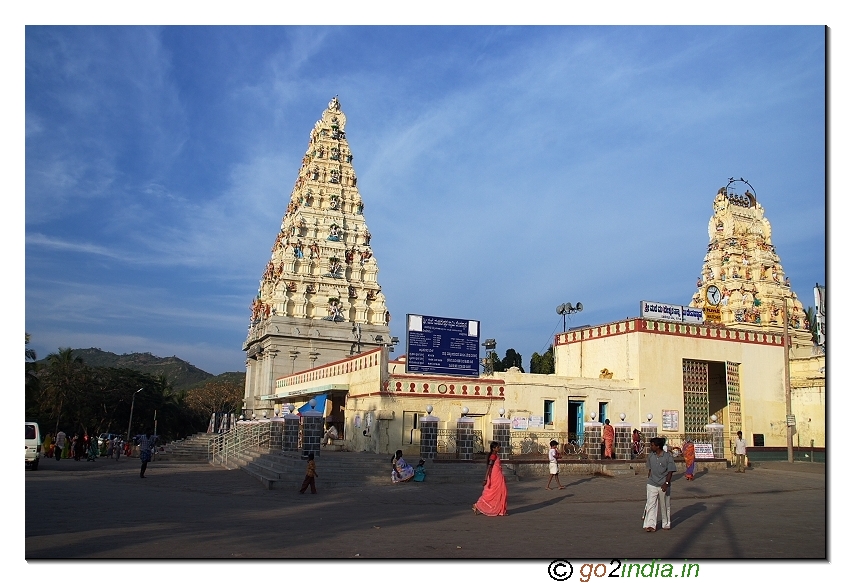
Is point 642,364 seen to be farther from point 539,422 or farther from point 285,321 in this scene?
point 285,321

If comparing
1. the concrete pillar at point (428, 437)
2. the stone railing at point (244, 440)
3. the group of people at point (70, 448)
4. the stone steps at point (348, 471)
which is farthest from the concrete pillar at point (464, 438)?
the group of people at point (70, 448)

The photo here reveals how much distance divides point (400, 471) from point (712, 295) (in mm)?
39194

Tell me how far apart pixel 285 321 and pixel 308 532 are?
126 ft

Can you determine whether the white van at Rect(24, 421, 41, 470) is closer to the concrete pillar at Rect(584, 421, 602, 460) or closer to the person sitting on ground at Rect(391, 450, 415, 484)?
the person sitting on ground at Rect(391, 450, 415, 484)

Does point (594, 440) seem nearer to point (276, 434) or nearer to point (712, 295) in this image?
point (276, 434)

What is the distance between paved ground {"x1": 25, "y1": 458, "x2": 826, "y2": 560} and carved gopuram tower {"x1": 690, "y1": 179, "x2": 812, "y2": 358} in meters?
29.7

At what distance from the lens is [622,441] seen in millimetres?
24250

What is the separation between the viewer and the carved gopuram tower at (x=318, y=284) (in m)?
49.2

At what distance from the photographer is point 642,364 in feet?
93.7

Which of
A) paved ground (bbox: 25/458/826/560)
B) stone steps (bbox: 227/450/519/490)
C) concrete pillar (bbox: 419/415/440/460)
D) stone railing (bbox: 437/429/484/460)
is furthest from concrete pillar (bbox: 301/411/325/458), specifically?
stone railing (bbox: 437/429/484/460)

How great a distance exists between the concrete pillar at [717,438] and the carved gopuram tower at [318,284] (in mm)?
28944

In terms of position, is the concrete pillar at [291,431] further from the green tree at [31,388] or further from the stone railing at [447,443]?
the green tree at [31,388]

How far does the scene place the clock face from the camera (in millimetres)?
51719

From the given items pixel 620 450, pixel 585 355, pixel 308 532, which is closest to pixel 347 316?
pixel 585 355
